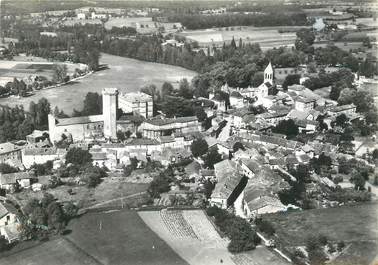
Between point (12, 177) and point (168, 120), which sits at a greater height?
point (168, 120)

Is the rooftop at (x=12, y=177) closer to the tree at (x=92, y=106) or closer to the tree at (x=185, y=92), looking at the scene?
the tree at (x=92, y=106)

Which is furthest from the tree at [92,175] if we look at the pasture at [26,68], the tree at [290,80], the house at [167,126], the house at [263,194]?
the pasture at [26,68]

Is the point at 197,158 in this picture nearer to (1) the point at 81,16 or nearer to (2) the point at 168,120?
(2) the point at 168,120

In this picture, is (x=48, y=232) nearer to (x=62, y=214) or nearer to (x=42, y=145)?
(x=62, y=214)

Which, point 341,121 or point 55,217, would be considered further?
point 341,121

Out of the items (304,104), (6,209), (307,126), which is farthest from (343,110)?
(6,209)

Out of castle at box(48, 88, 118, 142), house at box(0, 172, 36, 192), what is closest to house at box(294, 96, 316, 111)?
castle at box(48, 88, 118, 142)

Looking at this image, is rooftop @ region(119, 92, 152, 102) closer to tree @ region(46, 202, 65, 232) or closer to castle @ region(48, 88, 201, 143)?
castle @ region(48, 88, 201, 143)
